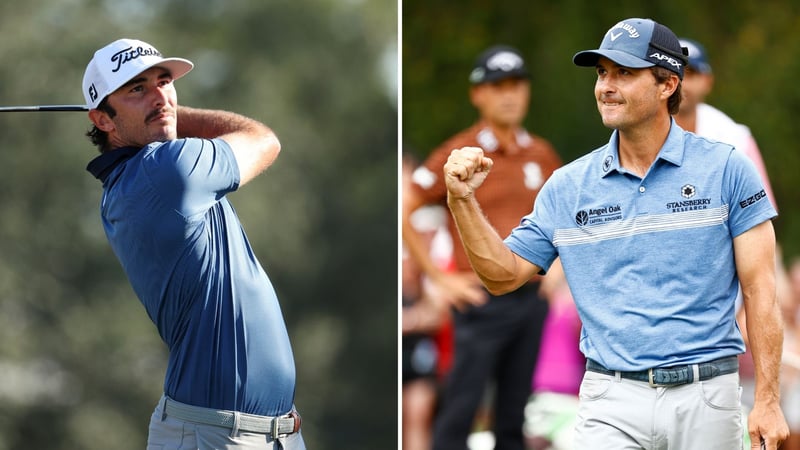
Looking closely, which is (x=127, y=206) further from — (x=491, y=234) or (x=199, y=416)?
(x=491, y=234)

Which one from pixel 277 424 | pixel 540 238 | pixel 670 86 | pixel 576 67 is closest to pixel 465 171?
pixel 540 238

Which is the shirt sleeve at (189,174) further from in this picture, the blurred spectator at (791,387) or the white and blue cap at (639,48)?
the blurred spectator at (791,387)

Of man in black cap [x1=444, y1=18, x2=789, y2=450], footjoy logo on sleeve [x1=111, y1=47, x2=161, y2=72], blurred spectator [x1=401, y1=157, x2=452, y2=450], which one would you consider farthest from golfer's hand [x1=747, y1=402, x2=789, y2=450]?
blurred spectator [x1=401, y1=157, x2=452, y2=450]

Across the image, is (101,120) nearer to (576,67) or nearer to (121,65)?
(121,65)

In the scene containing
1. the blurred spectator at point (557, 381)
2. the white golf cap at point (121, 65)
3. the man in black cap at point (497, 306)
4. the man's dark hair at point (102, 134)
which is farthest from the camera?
the blurred spectator at point (557, 381)

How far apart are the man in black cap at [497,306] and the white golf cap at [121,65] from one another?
2.52 meters

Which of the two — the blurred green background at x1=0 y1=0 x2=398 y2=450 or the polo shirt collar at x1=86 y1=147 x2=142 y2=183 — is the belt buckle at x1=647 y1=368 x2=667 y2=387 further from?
the blurred green background at x1=0 y1=0 x2=398 y2=450

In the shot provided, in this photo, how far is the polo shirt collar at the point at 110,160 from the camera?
18.2 feet

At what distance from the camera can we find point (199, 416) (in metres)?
5.38

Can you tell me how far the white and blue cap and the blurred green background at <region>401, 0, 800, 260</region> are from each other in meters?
7.39

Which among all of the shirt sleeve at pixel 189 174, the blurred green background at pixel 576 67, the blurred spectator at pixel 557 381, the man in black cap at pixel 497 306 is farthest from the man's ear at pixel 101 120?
the blurred green background at pixel 576 67

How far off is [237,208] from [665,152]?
28523 millimetres

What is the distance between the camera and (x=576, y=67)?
13180mm

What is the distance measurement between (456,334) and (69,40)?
86.1ft
